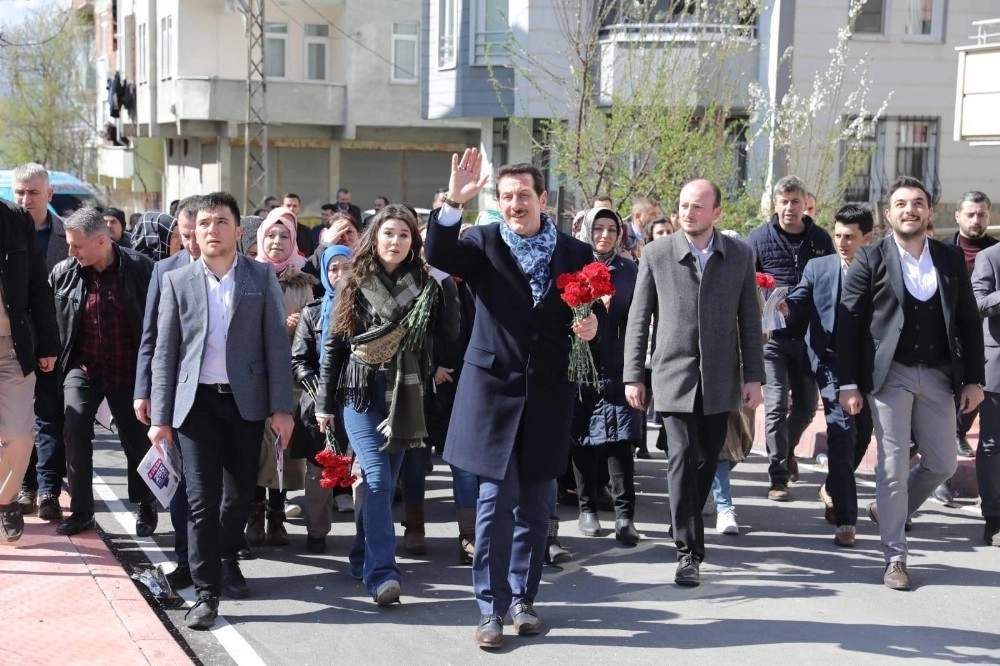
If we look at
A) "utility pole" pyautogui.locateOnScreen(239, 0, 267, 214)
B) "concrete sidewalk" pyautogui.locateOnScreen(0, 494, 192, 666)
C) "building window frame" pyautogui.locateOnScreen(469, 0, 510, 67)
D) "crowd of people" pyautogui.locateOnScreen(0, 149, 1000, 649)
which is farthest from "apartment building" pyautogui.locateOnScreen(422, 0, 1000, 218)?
"concrete sidewalk" pyautogui.locateOnScreen(0, 494, 192, 666)

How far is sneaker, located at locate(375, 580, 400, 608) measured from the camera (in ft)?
22.7

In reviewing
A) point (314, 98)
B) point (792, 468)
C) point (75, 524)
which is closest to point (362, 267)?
point (75, 524)

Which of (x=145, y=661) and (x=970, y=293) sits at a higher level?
(x=970, y=293)

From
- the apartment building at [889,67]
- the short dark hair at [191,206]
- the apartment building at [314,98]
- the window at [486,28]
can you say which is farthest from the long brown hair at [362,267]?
the apartment building at [314,98]

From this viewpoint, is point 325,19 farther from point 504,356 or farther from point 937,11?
point 504,356

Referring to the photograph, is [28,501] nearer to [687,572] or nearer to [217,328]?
[217,328]

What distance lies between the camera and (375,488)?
276 inches

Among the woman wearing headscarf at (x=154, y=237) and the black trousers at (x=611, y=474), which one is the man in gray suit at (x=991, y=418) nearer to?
the black trousers at (x=611, y=474)

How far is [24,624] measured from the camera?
647cm

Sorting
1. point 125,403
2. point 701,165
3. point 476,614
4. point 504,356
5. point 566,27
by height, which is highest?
point 566,27

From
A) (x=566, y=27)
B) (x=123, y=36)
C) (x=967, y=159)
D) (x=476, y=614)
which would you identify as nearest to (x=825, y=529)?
(x=476, y=614)

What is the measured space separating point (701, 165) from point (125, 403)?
9.85 meters

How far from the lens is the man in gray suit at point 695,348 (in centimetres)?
→ 736

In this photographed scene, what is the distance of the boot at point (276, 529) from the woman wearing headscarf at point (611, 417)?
200 centimetres
